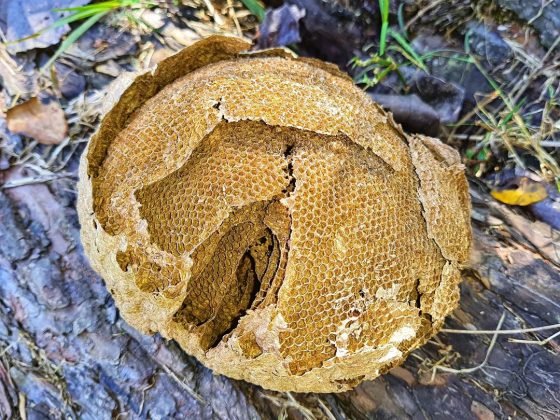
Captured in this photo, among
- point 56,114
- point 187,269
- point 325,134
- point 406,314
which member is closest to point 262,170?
point 325,134

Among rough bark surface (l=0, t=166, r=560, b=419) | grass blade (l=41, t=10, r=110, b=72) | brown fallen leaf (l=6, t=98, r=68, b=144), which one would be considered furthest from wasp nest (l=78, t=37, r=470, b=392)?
grass blade (l=41, t=10, r=110, b=72)

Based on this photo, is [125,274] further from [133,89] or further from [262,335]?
[133,89]

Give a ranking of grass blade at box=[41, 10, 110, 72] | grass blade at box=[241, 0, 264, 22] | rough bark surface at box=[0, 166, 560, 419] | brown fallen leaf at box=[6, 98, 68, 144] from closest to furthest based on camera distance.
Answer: rough bark surface at box=[0, 166, 560, 419]
brown fallen leaf at box=[6, 98, 68, 144]
grass blade at box=[41, 10, 110, 72]
grass blade at box=[241, 0, 264, 22]

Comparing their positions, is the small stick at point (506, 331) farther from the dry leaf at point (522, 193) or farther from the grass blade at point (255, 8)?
the grass blade at point (255, 8)

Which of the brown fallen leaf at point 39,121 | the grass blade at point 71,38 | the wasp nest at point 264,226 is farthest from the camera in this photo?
the grass blade at point 71,38

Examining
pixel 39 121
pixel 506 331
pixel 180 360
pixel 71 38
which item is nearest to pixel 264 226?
pixel 180 360

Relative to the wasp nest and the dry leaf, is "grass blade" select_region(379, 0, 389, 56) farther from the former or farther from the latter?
the wasp nest

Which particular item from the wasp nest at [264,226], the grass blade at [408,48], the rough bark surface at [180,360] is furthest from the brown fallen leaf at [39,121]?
the grass blade at [408,48]
